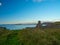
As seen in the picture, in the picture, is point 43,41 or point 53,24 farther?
point 53,24

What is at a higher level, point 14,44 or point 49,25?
point 49,25

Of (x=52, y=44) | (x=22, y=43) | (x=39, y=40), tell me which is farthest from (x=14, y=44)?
(x=52, y=44)

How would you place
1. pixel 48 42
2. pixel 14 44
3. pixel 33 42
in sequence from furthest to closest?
pixel 14 44 → pixel 33 42 → pixel 48 42

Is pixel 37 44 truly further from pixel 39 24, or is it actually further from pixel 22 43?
pixel 39 24

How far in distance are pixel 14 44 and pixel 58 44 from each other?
306 centimetres

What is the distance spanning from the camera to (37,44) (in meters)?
6.95

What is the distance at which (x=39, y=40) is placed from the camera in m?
7.09

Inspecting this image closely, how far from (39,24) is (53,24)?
1.17m

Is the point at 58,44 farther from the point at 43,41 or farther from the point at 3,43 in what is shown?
the point at 3,43

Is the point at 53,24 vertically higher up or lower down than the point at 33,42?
higher up

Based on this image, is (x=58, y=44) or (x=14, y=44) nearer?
(x=58, y=44)

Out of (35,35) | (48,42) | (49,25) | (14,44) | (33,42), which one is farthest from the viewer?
(49,25)

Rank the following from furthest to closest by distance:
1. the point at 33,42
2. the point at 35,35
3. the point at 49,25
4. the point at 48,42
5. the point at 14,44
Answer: the point at 49,25 → the point at 14,44 → the point at 35,35 → the point at 33,42 → the point at 48,42

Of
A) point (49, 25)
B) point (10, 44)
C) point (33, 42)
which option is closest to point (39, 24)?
point (49, 25)
